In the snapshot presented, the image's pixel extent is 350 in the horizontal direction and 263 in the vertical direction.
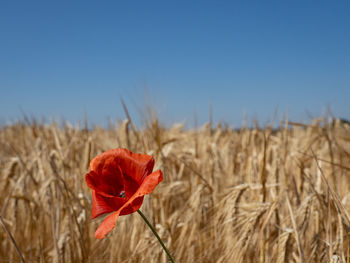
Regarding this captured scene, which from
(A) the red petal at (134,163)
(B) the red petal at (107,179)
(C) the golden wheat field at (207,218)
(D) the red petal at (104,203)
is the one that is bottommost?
(C) the golden wheat field at (207,218)

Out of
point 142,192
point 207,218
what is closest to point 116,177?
point 142,192

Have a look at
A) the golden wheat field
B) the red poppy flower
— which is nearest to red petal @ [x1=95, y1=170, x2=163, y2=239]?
the red poppy flower

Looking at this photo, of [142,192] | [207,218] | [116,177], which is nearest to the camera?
[142,192]

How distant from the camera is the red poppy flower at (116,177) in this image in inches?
20.2

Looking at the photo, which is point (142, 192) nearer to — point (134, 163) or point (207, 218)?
point (134, 163)

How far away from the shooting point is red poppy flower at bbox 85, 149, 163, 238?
1.68ft

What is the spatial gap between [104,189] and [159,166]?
992 millimetres

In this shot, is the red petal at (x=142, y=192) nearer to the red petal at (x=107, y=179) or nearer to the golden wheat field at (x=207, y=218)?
the red petal at (x=107, y=179)

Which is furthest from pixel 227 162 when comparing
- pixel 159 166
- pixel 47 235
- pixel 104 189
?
pixel 104 189

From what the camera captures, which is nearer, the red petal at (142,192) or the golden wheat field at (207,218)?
the red petal at (142,192)

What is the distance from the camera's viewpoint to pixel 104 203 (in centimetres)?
53

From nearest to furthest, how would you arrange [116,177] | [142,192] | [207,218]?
[142,192], [116,177], [207,218]

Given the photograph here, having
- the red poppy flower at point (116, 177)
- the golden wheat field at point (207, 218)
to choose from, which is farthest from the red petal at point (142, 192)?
the golden wheat field at point (207, 218)

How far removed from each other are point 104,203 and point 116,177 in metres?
0.06
